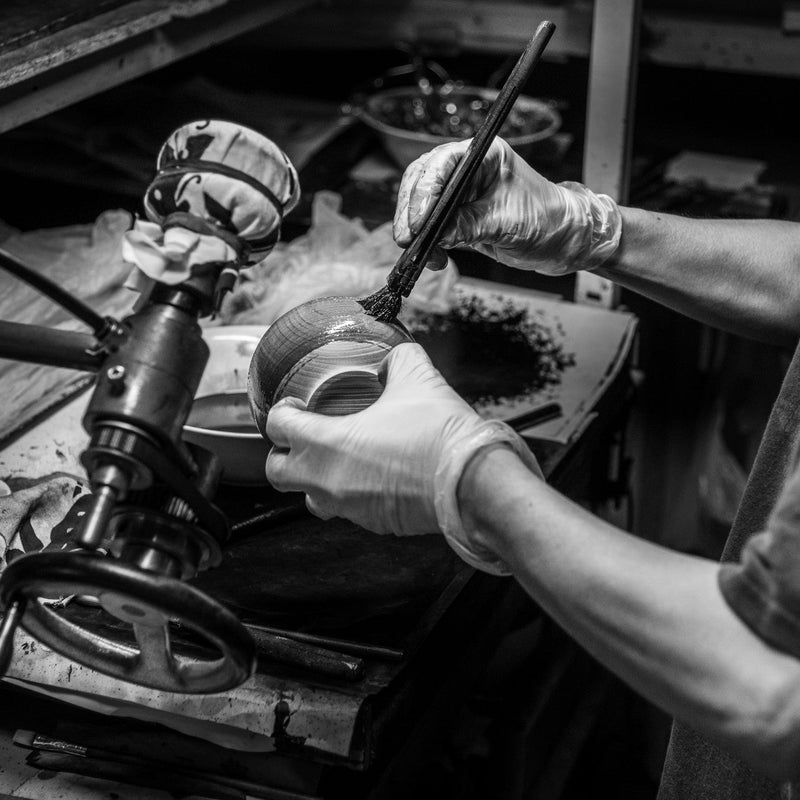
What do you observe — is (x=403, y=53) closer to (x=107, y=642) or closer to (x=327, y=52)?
(x=327, y=52)

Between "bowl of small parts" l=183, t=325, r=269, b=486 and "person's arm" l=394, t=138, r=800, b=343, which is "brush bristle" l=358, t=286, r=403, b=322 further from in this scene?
"bowl of small parts" l=183, t=325, r=269, b=486

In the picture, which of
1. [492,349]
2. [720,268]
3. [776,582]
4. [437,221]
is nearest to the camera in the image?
[776,582]

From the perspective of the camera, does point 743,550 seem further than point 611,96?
No

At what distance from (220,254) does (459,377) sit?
106cm

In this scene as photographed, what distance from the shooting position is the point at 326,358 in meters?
1.42

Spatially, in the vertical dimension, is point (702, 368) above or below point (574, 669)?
above

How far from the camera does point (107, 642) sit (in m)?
1.24

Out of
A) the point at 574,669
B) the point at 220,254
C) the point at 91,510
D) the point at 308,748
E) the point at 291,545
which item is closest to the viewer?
the point at 91,510

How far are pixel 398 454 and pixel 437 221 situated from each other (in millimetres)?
413

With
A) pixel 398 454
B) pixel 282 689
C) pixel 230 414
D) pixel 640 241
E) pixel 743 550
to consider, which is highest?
pixel 640 241

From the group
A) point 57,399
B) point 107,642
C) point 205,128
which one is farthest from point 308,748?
point 57,399

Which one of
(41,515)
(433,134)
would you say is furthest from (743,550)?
(433,134)

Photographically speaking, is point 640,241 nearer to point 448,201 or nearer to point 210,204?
point 448,201

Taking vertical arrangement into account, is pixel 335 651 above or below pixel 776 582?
below
